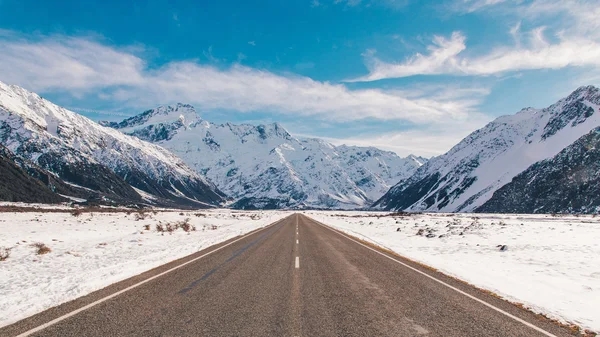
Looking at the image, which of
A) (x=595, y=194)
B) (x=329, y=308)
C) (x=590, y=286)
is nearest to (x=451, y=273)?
(x=590, y=286)

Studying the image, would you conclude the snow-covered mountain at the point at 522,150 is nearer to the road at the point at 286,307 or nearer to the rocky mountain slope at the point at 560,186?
the rocky mountain slope at the point at 560,186

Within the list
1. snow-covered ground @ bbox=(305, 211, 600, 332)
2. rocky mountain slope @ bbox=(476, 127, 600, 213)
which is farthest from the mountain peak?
snow-covered ground @ bbox=(305, 211, 600, 332)

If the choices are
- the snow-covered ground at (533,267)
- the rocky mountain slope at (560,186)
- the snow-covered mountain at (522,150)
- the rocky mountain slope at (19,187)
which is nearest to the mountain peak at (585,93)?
the snow-covered mountain at (522,150)

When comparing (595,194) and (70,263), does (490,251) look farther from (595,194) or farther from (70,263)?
(595,194)

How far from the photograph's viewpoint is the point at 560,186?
10719 cm

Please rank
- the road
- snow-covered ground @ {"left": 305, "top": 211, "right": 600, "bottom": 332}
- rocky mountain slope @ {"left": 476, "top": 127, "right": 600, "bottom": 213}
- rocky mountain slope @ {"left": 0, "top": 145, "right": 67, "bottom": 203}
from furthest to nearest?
rocky mountain slope @ {"left": 0, "top": 145, "right": 67, "bottom": 203} → rocky mountain slope @ {"left": 476, "top": 127, "right": 600, "bottom": 213} → snow-covered ground @ {"left": 305, "top": 211, "right": 600, "bottom": 332} → the road

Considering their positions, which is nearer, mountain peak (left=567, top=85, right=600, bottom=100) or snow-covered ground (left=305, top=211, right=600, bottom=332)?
snow-covered ground (left=305, top=211, right=600, bottom=332)

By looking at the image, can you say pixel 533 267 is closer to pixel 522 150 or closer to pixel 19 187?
pixel 522 150

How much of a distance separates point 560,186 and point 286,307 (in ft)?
425

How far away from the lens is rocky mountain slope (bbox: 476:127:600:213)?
96062 mm

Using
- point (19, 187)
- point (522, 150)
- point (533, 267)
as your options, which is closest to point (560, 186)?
point (522, 150)

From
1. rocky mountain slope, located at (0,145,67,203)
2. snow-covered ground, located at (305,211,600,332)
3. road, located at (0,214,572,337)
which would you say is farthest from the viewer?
rocky mountain slope, located at (0,145,67,203)

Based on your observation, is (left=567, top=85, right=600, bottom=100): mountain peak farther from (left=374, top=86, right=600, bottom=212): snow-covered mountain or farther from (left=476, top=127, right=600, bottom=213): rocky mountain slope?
(left=476, top=127, right=600, bottom=213): rocky mountain slope

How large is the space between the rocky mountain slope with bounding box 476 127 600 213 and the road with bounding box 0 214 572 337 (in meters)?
105
